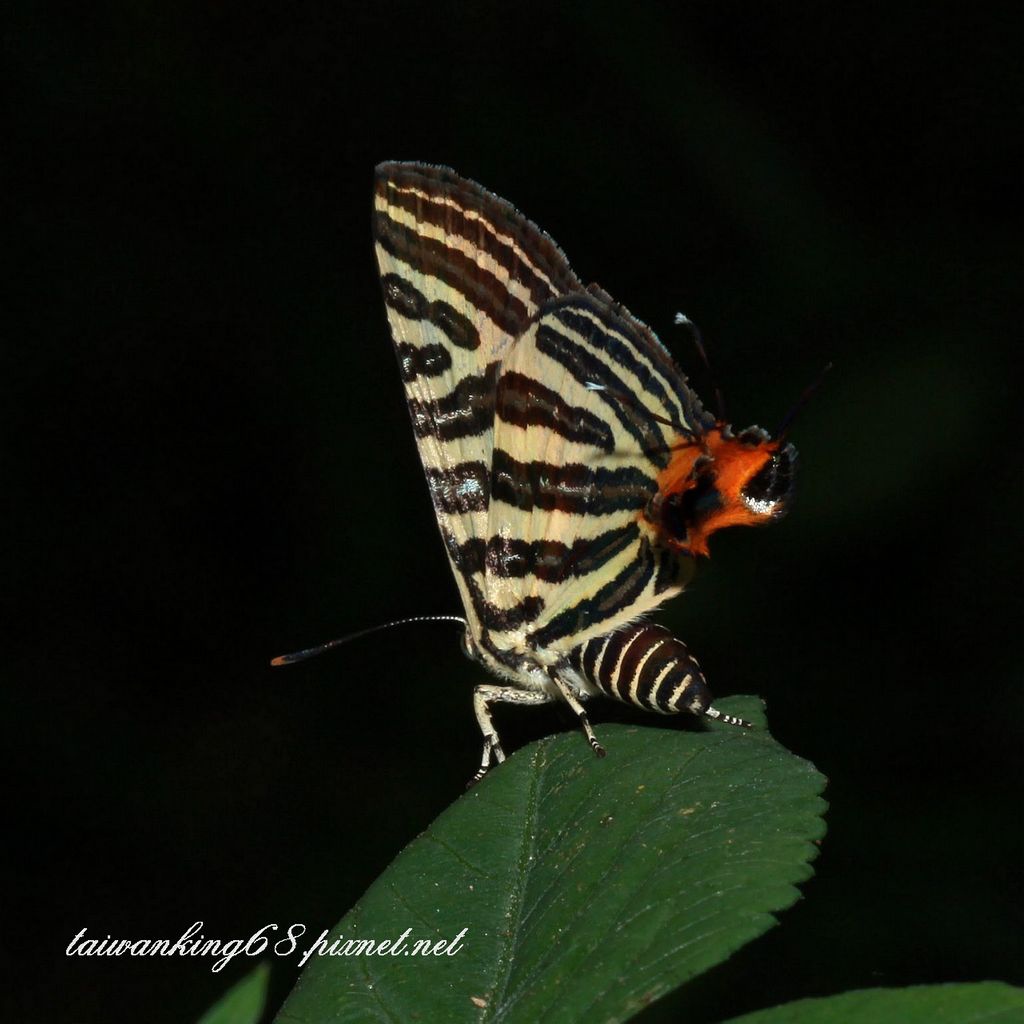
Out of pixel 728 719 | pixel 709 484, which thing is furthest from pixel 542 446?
pixel 728 719

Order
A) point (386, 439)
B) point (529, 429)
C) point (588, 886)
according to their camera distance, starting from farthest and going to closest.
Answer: point (386, 439)
point (529, 429)
point (588, 886)

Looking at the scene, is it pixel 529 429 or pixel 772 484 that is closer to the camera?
pixel 772 484

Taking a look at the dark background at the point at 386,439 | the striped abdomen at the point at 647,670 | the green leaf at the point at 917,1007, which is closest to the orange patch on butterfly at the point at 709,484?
the striped abdomen at the point at 647,670

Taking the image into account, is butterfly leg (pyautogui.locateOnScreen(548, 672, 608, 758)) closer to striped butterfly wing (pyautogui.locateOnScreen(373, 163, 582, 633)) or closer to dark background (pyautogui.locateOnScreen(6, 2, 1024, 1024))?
striped butterfly wing (pyautogui.locateOnScreen(373, 163, 582, 633))

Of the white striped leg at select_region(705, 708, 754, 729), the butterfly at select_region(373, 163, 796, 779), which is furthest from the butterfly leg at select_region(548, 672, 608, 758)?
the white striped leg at select_region(705, 708, 754, 729)

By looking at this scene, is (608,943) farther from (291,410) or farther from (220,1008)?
(291,410)

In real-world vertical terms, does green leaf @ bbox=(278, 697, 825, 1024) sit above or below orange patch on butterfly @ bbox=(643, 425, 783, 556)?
below

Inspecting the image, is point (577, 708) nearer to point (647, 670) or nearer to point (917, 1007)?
point (647, 670)
